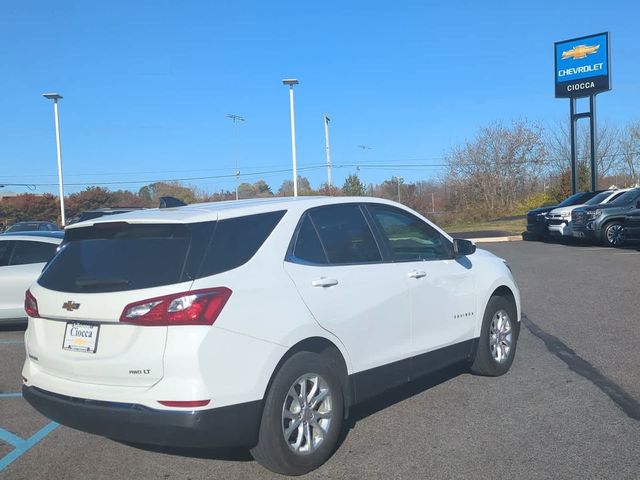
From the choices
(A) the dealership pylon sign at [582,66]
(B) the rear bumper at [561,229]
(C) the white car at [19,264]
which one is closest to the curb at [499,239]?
(B) the rear bumper at [561,229]

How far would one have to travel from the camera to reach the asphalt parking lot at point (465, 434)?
416 cm

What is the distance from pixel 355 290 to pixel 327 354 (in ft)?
1.72

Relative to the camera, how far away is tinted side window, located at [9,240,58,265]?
9.30 metres

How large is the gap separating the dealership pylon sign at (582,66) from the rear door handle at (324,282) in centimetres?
2990

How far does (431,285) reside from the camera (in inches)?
209

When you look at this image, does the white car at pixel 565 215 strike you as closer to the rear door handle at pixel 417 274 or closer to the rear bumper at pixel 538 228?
the rear bumper at pixel 538 228

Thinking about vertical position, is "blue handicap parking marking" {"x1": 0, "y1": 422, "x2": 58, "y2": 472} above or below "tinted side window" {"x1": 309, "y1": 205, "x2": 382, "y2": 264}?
below

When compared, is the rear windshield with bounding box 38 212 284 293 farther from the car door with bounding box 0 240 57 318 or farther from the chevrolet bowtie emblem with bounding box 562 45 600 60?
the chevrolet bowtie emblem with bounding box 562 45 600 60

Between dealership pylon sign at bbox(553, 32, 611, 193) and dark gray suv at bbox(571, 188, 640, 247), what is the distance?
10.4 meters

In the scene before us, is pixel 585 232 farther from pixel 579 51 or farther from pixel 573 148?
pixel 579 51

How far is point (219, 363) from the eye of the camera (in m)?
3.62

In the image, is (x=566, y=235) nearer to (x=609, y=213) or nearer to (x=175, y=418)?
(x=609, y=213)

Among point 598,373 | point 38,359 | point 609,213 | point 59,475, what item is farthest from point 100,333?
point 609,213

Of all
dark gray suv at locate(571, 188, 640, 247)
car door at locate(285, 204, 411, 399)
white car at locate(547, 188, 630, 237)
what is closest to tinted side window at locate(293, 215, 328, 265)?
car door at locate(285, 204, 411, 399)
